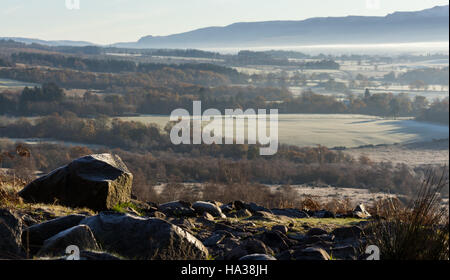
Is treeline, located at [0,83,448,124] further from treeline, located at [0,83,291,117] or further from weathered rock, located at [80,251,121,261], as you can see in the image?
weathered rock, located at [80,251,121,261]

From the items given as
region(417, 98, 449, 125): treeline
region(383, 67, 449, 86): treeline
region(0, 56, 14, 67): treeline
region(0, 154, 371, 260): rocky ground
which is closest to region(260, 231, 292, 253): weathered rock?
region(0, 154, 371, 260): rocky ground

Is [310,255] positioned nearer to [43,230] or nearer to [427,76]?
[43,230]

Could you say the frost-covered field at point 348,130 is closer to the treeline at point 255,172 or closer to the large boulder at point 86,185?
the treeline at point 255,172

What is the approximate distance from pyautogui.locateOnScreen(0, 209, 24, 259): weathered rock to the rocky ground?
0.03ft

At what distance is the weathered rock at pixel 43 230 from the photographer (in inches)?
239

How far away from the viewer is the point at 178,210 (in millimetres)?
9336

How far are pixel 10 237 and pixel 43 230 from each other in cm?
Result: 80

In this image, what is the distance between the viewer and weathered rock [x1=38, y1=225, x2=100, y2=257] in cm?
549

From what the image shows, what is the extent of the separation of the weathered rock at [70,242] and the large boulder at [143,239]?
293 millimetres

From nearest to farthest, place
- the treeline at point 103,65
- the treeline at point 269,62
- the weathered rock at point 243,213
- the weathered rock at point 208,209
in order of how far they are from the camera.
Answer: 1. the weathered rock at point 208,209
2. the weathered rock at point 243,213
3. the treeline at point 103,65
4. the treeline at point 269,62

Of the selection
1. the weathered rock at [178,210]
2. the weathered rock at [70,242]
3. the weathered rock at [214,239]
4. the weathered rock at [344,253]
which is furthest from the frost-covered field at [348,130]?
the weathered rock at [70,242]

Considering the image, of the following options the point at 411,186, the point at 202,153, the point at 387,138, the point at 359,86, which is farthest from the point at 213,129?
the point at 359,86
